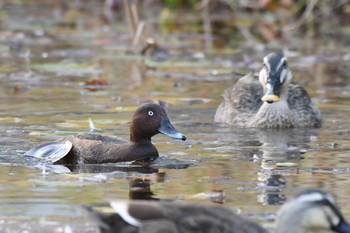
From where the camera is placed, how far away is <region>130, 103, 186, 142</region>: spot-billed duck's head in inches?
435

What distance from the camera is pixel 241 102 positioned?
14.8 m

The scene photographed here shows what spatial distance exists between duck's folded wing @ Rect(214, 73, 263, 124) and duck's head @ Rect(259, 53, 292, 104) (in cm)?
57

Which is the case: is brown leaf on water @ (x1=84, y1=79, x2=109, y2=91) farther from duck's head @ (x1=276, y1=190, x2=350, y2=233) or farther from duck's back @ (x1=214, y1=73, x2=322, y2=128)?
duck's head @ (x1=276, y1=190, x2=350, y2=233)

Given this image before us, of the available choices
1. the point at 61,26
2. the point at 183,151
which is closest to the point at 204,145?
the point at 183,151

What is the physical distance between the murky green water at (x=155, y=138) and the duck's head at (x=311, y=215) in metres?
1.17

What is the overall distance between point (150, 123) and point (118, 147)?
42 centimetres

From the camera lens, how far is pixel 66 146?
10969mm

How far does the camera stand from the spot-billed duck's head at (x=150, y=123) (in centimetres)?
1104

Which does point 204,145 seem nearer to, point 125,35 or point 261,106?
point 261,106

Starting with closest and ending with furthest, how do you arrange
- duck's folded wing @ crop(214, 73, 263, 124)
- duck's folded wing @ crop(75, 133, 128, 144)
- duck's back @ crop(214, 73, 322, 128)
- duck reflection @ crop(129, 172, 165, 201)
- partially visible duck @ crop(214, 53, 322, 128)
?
duck reflection @ crop(129, 172, 165, 201) < duck's folded wing @ crop(75, 133, 128, 144) < partially visible duck @ crop(214, 53, 322, 128) < duck's back @ crop(214, 73, 322, 128) < duck's folded wing @ crop(214, 73, 263, 124)

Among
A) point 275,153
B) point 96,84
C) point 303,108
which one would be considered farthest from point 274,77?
point 96,84

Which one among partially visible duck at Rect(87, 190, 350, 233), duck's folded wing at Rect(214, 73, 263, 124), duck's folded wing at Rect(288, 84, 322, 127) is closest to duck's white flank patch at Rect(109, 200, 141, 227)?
partially visible duck at Rect(87, 190, 350, 233)

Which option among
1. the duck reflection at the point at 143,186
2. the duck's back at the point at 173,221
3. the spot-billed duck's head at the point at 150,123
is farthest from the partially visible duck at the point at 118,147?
the duck's back at the point at 173,221

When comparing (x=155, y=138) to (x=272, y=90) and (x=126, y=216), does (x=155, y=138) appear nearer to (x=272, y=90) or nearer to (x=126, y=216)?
(x=272, y=90)
